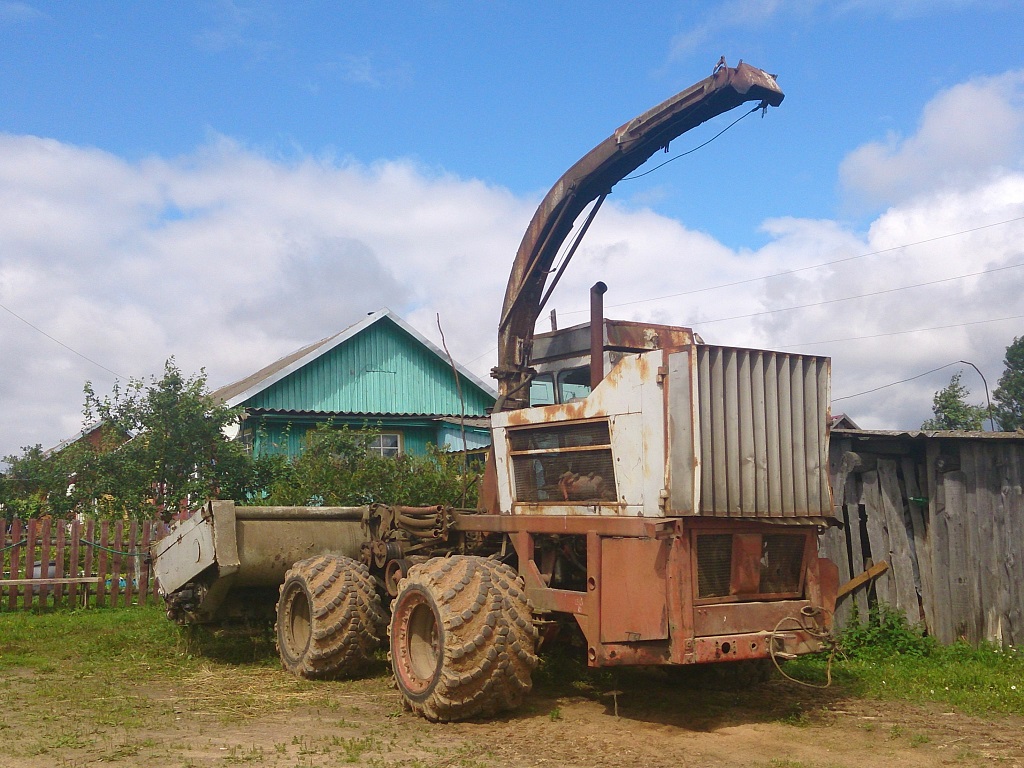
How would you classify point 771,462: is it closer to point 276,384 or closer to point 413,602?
point 413,602

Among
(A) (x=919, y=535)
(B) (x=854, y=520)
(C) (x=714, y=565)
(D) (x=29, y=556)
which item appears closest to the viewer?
(C) (x=714, y=565)

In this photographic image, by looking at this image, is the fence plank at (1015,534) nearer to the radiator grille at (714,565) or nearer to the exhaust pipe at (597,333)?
the radiator grille at (714,565)

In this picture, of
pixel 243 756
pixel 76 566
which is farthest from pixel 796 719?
pixel 76 566

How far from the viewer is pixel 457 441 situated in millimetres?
21938

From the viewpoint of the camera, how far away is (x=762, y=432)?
6598 mm

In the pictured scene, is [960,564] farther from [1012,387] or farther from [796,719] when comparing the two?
[1012,387]

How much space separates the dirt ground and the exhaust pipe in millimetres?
2363

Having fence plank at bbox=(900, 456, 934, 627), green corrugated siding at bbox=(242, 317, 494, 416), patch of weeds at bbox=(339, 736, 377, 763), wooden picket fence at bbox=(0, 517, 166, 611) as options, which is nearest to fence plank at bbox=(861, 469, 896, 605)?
fence plank at bbox=(900, 456, 934, 627)

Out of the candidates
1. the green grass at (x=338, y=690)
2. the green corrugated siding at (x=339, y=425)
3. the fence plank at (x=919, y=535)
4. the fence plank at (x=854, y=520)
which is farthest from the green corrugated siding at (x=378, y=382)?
the fence plank at (x=919, y=535)

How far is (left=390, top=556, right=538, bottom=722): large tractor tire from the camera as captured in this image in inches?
256

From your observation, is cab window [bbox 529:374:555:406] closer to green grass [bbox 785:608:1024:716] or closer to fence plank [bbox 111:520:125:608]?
green grass [bbox 785:608:1024:716]

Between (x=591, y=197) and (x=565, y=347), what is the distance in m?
1.68

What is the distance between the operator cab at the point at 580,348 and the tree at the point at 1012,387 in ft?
175

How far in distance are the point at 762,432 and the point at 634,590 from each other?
138 centimetres
